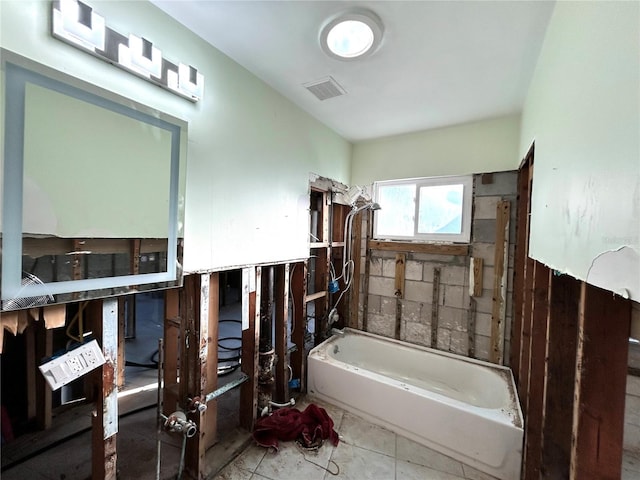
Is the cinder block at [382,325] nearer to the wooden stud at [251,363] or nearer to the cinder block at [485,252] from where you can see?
the cinder block at [485,252]

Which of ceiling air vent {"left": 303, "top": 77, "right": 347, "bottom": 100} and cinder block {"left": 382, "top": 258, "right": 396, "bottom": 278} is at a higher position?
ceiling air vent {"left": 303, "top": 77, "right": 347, "bottom": 100}

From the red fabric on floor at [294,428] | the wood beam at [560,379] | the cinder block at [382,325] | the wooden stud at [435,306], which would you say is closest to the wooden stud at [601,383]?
the wood beam at [560,379]

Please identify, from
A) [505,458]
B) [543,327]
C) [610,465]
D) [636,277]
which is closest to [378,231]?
[543,327]

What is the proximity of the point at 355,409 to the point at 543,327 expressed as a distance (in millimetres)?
1541

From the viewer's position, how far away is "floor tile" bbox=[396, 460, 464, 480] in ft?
5.19

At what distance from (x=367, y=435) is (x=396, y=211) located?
215 centimetres

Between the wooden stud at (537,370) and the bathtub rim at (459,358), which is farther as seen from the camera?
the bathtub rim at (459,358)

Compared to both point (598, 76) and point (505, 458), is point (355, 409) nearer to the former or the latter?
point (505, 458)

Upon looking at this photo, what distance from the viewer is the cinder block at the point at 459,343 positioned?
2.45 m

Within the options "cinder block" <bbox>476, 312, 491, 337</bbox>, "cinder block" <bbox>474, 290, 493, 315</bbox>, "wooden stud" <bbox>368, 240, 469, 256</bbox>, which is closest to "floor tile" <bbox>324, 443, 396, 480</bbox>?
"cinder block" <bbox>476, 312, 491, 337</bbox>

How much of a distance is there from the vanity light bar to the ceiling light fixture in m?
0.76

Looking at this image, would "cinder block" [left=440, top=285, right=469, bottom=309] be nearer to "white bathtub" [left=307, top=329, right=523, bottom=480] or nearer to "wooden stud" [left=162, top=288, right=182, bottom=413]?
"white bathtub" [left=307, top=329, right=523, bottom=480]

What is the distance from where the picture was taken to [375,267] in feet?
9.57

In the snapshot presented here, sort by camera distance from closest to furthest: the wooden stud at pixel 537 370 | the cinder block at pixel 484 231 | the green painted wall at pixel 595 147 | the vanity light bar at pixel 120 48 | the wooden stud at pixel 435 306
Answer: the green painted wall at pixel 595 147
the vanity light bar at pixel 120 48
the wooden stud at pixel 537 370
the cinder block at pixel 484 231
the wooden stud at pixel 435 306
